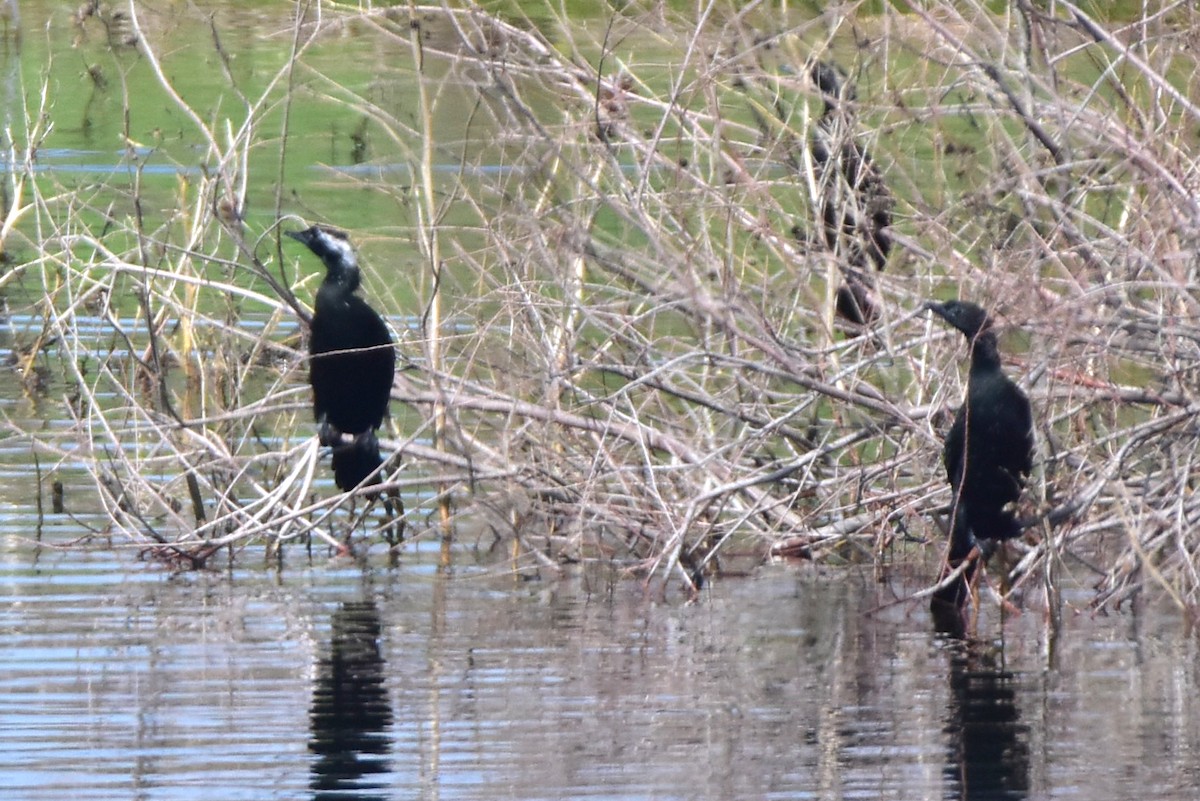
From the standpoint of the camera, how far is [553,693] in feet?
22.8

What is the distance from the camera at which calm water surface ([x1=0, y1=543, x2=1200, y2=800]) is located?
6.03 meters

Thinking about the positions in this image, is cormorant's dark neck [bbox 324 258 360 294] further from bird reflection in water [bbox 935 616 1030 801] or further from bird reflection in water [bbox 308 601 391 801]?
bird reflection in water [bbox 935 616 1030 801]

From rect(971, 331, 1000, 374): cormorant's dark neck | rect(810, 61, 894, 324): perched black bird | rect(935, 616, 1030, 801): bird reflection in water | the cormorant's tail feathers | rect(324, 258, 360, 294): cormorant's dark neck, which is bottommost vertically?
rect(935, 616, 1030, 801): bird reflection in water

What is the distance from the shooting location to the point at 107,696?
274 inches

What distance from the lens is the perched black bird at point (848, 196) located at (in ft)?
28.0

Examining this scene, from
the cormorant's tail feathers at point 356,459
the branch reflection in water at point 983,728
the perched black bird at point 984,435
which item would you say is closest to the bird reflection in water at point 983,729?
the branch reflection in water at point 983,728

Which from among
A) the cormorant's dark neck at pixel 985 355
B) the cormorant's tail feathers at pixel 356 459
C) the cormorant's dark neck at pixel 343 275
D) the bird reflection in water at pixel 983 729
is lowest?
the bird reflection in water at pixel 983 729

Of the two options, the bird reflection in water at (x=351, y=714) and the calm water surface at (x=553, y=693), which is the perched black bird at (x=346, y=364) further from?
the bird reflection in water at (x=351, y=714)

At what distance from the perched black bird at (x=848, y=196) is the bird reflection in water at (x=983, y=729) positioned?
1618mm

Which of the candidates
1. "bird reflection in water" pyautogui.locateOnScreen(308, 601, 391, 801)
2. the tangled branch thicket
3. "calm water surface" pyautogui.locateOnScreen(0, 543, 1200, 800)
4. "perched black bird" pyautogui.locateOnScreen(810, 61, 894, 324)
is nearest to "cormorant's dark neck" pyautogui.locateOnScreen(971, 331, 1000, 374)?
the tangled branch thicket

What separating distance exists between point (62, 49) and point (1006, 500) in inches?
902

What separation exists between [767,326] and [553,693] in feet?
6.27

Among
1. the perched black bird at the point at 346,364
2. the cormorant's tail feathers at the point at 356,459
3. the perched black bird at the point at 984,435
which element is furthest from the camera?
the cormorant's tail feathers at the point at 356,459

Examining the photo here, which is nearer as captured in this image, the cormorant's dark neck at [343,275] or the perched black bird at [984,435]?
the perched black bird at [984,435]
